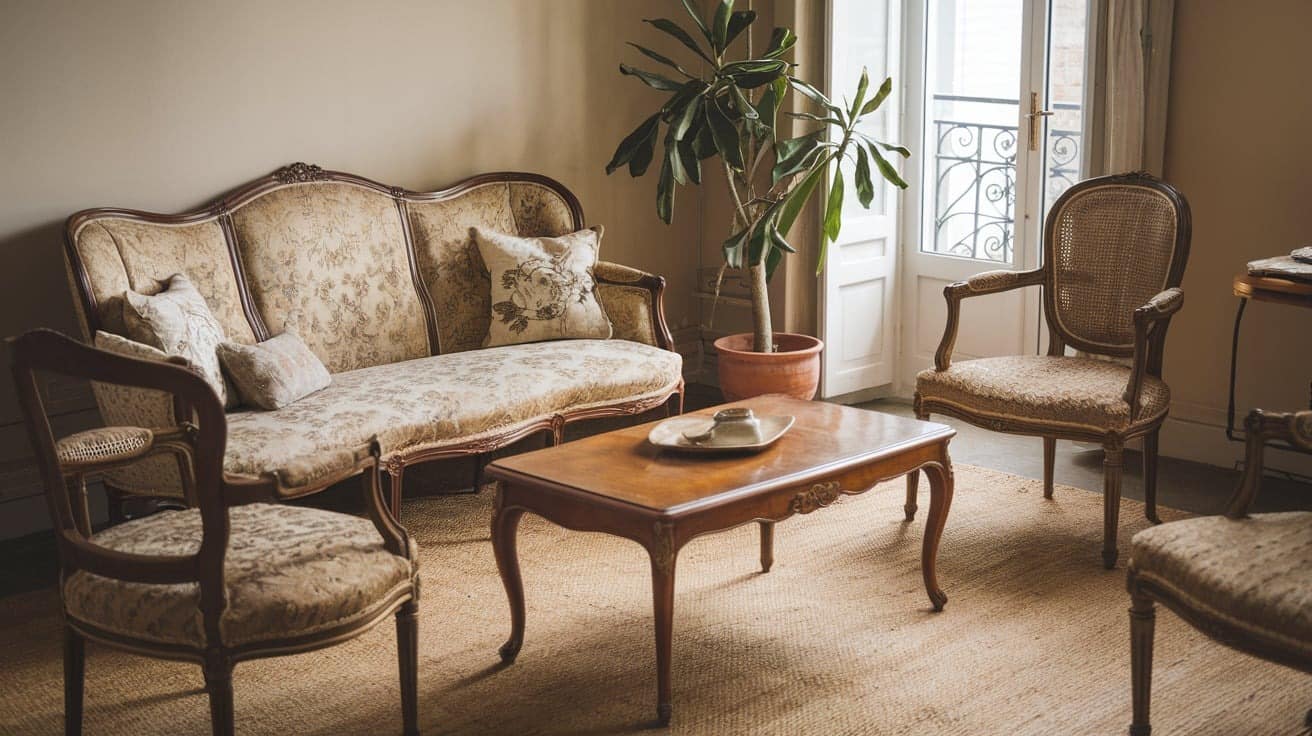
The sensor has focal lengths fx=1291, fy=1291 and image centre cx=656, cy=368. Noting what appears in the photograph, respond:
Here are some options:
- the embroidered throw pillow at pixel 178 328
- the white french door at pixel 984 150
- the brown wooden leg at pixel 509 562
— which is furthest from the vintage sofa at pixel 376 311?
the white french door at pixel 984 150

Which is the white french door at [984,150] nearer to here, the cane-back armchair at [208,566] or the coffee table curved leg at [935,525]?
the coffee table curved leg at [935,525]

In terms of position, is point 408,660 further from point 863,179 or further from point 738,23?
point 738,23

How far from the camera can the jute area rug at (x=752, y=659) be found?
2.85 metres

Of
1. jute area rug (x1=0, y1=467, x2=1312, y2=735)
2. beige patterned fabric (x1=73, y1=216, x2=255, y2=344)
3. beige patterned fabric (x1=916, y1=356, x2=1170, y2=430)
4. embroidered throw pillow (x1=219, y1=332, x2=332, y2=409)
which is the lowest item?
jute area rug (x1=0, y1=467, x2=1312, y2=735)

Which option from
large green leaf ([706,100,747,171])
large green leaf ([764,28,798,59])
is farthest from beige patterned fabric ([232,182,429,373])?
large green leaf ([764,28,798,59])

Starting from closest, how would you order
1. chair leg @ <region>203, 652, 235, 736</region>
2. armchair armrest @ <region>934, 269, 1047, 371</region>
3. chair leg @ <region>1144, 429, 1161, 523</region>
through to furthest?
chair leg @ <region>203, 652, 235, 736</region> → chair leg @ <region>1144, 429, 1161, 523</region> → armchair armrest @ <region>934, 269, 1047, 371</region>

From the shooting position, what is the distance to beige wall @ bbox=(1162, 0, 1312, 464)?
432cm

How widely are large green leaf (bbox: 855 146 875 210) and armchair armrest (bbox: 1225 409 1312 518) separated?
243cm

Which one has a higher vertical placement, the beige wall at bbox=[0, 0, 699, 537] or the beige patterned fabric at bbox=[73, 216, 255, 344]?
the beige wall at bbox=[0, 0, 699, 537]

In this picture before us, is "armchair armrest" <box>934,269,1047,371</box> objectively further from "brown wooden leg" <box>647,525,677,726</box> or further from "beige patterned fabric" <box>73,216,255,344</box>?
"beige patterned fabric" <box>73,216,255,344</box>

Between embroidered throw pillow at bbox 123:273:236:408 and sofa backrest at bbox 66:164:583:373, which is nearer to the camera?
embroidered throw pillow at bbox 123:273:236:408

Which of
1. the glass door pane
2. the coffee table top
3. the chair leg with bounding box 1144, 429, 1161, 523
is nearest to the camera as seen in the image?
the coffee table top

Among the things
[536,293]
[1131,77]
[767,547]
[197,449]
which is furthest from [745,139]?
[197,449]

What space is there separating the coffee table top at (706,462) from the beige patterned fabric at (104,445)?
0.80 meters
